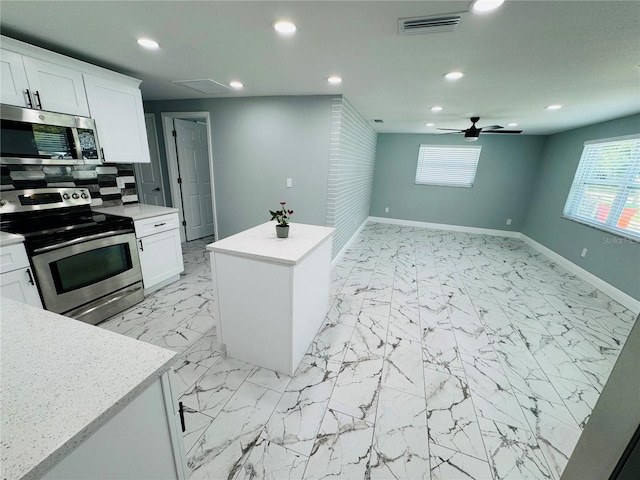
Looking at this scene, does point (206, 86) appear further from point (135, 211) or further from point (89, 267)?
point (89, 267)

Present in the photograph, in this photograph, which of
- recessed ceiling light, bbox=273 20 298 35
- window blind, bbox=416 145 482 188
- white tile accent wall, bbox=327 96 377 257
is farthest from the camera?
window blind, bbox=416 145 482 188

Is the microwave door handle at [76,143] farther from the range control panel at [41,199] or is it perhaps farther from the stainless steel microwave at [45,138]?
the range control panel at [41,199]

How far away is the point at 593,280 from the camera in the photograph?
3631 mm

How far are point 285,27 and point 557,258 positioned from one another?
5564 millimetres

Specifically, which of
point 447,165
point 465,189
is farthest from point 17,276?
point 465,189

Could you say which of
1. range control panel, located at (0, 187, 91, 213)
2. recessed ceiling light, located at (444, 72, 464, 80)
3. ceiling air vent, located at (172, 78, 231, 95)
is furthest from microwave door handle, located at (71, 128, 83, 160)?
recessed ceiling light, located at (444, 72, 464, 80)

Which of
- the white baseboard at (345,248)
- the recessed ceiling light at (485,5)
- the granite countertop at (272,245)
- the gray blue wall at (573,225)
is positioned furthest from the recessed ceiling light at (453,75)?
the gray blue wall at (573,225)

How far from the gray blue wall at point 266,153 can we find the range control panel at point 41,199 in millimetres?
1703

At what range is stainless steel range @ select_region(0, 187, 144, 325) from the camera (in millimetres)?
1919

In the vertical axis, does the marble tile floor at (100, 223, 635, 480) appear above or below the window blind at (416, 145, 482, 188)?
below

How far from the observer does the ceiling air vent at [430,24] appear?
1420mm

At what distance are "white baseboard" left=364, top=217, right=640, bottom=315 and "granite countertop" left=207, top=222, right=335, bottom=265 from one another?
12.7 ft

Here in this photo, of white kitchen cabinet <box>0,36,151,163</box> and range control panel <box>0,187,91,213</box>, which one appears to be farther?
range control panel <box>0,187,91,213</box>

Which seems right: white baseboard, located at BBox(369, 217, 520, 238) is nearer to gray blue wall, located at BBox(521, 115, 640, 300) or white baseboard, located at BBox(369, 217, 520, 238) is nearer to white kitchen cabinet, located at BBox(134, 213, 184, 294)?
gray blue wall, located at BBox(521, 115, 640, 300)
